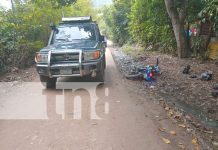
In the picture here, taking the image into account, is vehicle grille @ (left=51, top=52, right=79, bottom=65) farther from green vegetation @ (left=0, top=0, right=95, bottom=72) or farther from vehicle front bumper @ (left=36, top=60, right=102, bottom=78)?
green vegetation @ (left=0, top=0, right=95, bottom=72)

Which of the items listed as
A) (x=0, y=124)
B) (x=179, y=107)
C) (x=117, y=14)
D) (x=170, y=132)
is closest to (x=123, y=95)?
(x=179, y=107)

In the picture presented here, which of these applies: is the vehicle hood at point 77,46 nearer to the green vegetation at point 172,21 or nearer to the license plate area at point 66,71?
the license plate area at point 66,71

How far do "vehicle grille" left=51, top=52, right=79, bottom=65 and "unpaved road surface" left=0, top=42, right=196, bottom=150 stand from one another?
848 mm

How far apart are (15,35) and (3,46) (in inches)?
61.4

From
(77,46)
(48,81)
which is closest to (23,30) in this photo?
(48,81)

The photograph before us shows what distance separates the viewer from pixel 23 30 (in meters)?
12.6

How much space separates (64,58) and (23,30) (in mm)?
5902

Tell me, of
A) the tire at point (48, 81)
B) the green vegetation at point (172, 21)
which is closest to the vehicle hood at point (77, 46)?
the tire at point (48, 81)

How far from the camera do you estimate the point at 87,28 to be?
9.15 metres

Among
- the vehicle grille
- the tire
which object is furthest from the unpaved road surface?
the vehicle grille

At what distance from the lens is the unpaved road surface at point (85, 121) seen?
4344mm

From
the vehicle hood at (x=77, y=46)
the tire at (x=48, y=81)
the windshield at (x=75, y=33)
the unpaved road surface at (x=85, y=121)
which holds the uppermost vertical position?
the windshield at (x=75, y=33)

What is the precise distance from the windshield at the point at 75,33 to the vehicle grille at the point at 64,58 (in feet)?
4.01

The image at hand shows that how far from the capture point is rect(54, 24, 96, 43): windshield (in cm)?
880
